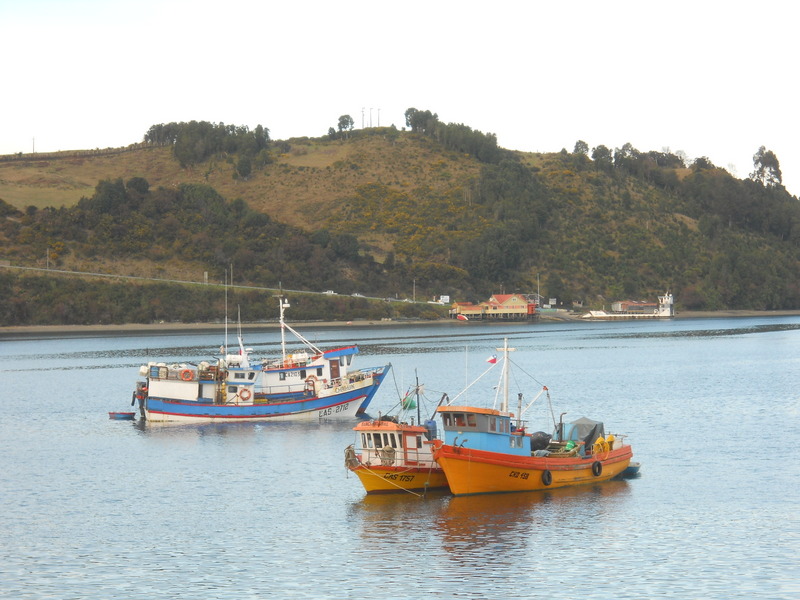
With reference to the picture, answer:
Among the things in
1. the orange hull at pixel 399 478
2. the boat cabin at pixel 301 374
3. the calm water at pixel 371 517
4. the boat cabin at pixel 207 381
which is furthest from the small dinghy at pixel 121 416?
the orange hull at pixel 399 478

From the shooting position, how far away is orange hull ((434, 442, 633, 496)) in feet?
145

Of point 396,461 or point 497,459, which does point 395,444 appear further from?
point 497,459

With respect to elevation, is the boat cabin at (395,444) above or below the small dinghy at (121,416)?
above

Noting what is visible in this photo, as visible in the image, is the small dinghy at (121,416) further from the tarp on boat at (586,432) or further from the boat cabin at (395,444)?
the tarp on boat at (586,432)

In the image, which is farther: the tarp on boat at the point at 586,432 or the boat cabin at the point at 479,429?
the tarp on boat at the point at 586,432

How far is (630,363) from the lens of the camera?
113250 mm

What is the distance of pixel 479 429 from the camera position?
44219mm

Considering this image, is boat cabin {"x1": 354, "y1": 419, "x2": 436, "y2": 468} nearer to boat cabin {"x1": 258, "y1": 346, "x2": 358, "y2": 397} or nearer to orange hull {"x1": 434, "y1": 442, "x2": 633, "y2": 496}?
orange hull {"x1": 434, "y1": 442, "x2": 633, "y2": 496}

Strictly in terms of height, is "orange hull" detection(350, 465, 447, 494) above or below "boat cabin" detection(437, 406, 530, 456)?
below

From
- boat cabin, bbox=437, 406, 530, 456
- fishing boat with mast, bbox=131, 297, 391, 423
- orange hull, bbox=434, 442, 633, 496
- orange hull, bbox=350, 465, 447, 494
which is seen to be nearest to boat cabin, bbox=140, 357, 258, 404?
fishing boat with mast, bbox=131, 297, 391, 423

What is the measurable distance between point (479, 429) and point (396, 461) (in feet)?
13.6

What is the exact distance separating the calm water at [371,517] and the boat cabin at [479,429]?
7.66ft

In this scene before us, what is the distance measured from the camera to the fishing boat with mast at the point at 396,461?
149 feet

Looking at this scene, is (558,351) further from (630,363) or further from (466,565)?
(466,565)
